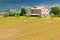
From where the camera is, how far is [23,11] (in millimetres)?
43062

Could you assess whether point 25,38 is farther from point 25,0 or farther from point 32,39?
point 25,0

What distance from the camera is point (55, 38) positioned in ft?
62.4

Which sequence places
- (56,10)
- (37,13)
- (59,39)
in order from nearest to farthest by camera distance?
(59,39)
(56,10)
(37,13)

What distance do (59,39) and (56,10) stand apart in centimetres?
2473

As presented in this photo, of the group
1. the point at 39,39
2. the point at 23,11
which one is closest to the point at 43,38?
the point at 39,39

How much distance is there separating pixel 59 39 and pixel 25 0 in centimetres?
8607

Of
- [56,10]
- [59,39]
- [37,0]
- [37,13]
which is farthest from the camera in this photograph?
[37,0]

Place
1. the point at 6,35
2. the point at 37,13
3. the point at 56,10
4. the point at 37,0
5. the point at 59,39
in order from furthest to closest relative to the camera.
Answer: the point at 37,0, the point at 37,13, the point at 56,10, the point at 6,35, the point at 59,39

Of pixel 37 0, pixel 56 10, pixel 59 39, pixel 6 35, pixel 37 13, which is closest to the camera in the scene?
pixel 59 39

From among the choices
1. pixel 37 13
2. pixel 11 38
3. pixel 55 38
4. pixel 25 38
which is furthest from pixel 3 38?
pixel 37 13

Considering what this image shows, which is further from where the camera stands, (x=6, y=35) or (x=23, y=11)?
(x=23, y=11)

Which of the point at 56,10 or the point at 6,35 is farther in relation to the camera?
the point at 56,10

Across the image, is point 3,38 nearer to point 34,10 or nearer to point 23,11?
point 23,11

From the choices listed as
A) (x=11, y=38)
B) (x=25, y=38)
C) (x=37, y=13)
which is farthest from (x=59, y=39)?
(x=37, y=13)
